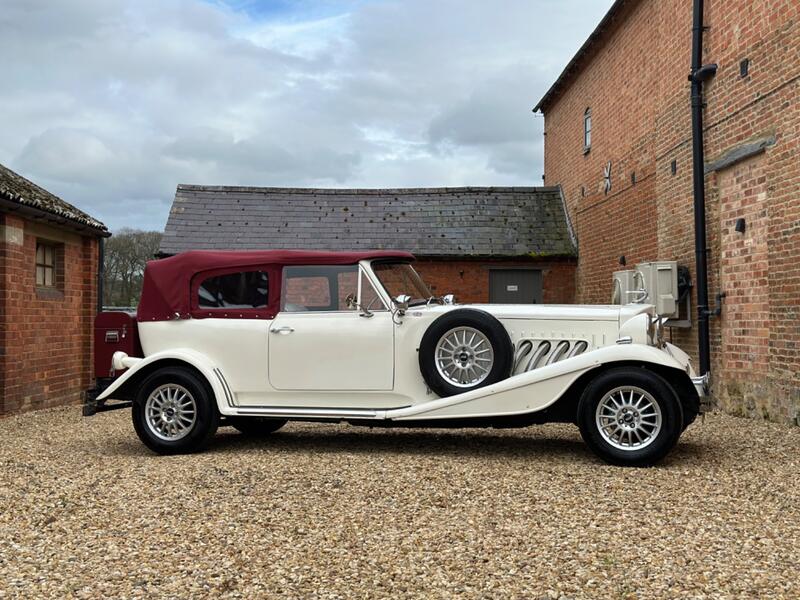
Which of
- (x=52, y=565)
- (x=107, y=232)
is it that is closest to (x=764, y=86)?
(x=52, y=565)

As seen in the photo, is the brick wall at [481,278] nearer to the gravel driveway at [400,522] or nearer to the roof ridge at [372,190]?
the roof ridge at [372,190]

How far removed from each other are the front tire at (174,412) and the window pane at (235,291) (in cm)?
70

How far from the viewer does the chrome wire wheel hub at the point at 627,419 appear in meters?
5.79

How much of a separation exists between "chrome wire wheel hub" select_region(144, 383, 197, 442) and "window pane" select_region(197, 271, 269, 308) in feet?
2.70

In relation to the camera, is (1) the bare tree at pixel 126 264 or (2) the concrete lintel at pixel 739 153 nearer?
(2) the concrete lintel at pixel 739 153

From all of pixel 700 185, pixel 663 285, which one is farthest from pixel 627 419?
pixel 700 185

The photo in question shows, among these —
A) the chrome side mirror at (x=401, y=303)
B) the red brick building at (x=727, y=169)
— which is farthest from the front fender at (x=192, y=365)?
the red brick building at (x=727, y=169)

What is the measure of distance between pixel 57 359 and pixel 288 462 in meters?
6.76

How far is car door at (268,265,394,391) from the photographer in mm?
6508

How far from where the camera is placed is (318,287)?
6.78 meters

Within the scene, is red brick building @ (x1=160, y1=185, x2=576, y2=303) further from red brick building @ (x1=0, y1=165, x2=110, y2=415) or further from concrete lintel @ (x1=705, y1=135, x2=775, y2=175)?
concrete lintel @ (x1=705, y1=135, x2=775, y2=175)

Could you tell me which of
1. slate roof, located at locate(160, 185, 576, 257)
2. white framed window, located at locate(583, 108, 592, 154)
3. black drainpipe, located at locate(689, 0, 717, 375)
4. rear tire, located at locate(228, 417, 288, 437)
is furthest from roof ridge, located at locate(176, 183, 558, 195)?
rear tire, located at locate(228, 417, 288, 437)

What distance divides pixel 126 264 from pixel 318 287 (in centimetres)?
2294

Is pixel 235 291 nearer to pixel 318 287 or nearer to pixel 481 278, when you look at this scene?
pixel 318 287
